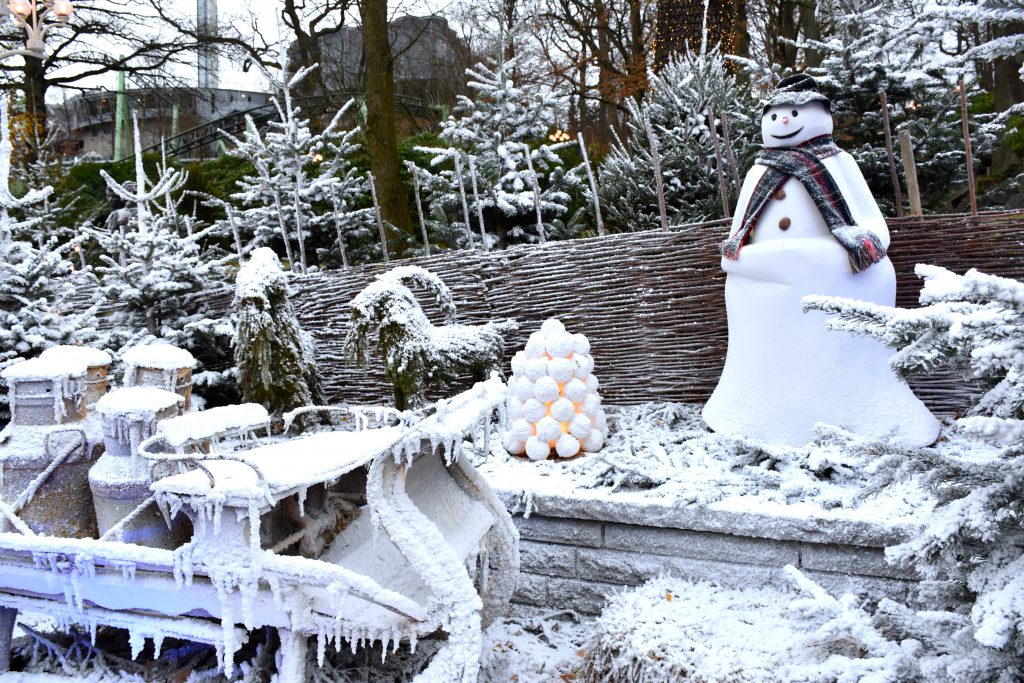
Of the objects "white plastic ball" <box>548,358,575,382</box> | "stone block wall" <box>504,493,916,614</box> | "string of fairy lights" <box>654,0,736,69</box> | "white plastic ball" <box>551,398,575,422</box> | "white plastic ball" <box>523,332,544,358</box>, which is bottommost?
"stone block wall" <box>504,493,916,614</box>

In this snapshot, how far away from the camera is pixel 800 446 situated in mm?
3309

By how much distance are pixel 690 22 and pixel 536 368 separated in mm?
7518

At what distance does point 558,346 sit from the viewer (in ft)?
11.6

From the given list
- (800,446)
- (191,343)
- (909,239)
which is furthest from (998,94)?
(191,343)

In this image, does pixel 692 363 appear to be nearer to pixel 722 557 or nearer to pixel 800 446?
pixel 800 446

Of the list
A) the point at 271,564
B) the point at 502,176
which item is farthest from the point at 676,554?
the point at 502,176

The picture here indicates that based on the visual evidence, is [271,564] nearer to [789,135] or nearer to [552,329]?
[552,329]

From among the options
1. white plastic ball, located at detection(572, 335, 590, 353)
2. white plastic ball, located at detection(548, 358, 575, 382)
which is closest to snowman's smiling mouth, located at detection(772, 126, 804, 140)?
white plastic ball, located at detection(572, 335, 590, 353)

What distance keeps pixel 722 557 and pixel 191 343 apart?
3.89 meters

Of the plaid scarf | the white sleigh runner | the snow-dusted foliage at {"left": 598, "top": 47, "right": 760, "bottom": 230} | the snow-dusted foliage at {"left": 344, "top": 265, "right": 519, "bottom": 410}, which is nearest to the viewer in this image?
the white sleigh runner

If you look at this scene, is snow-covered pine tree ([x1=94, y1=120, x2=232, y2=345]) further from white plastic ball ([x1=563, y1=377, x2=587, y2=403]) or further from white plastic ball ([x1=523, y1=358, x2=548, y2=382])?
white plastic ball ([x1=563, y1=377, x2=587, y2=403])

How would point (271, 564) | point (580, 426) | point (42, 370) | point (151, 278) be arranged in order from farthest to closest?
1. point (151, 278)
2. point (580, 426)
3. point (42, 370)
4. point (271, 564)

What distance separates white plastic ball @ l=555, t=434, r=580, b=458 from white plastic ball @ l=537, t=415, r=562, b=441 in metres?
0.04

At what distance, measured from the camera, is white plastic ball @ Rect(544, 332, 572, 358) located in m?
3.53
